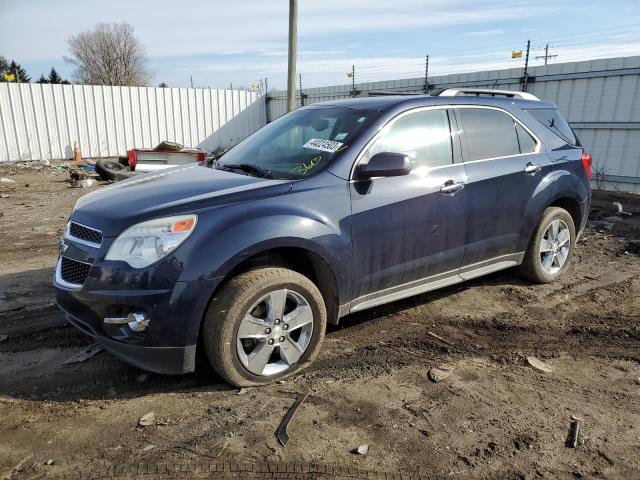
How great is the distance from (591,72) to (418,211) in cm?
931

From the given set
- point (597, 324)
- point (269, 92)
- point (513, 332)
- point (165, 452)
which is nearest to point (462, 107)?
point (513, 332)

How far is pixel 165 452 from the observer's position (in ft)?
8.42

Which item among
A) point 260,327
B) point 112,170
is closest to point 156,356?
point 260,327

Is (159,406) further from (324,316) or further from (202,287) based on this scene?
(324,316)

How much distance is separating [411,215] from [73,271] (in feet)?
7.81

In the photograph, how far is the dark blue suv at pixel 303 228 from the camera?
2854mm

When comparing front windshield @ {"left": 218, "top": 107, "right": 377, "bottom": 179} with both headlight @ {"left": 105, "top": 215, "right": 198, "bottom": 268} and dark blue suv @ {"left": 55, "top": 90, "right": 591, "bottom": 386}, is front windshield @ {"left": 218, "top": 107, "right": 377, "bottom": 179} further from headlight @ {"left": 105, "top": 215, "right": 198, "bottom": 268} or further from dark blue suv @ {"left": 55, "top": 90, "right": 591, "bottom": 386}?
headlight @ {"left": 105, "top": 215, "right": 198, "bottom": 268}

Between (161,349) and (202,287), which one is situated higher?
(202,287)

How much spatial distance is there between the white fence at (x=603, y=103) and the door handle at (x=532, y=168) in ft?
23.8

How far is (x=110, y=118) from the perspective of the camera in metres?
17.4

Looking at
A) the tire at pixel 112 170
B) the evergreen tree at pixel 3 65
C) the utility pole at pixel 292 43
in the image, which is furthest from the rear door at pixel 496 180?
the evergreen tree at pixel 3 65

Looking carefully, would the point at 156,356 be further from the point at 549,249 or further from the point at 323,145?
the point at 549,249

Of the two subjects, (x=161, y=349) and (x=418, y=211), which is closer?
(x=161, y=349)

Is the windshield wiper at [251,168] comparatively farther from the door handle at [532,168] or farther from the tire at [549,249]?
the tire at [549,249]
